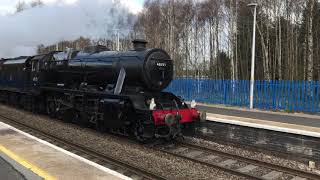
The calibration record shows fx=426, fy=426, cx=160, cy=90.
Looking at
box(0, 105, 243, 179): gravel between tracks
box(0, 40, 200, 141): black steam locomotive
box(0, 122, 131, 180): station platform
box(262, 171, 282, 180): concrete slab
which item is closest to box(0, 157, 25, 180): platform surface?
box(0, 122, 131, 180): station platform

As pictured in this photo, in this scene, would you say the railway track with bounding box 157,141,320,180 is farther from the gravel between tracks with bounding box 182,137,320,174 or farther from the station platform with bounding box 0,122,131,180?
the station platform with bounding box 0,122,131,180

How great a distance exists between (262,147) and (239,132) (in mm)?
982

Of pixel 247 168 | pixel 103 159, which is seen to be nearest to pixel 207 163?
pixel 247 168

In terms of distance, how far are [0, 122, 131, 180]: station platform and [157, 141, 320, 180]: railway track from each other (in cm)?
285

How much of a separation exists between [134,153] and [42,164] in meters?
3.07

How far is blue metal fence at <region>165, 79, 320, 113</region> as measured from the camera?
19953 millimetres

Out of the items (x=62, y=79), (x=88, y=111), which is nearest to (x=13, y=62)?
(x=62, y=79)

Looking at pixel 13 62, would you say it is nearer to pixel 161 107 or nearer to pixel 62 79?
pixel 62 79

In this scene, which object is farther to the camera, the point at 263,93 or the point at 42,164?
the point at 263,93

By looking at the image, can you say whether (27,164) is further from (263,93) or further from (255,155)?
(263,93)

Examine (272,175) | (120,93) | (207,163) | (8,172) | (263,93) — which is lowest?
(272,175)

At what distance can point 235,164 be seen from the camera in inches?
403

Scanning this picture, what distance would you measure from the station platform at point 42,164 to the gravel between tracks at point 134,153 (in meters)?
1.51

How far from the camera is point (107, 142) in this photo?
12688mm
